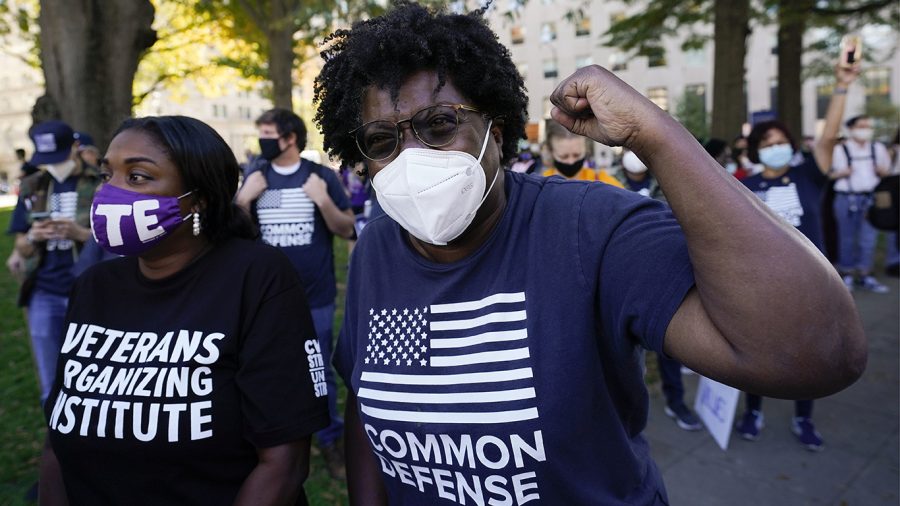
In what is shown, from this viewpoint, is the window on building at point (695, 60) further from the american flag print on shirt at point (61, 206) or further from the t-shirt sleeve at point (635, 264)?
the t-shirt sleeve at point (635, 264)

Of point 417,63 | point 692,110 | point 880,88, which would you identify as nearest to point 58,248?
point 417,63

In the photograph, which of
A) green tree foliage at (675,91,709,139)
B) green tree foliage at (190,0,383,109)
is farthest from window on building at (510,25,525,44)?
green tree foliage at (190,0,383,109)

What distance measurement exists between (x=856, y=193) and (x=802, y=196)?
5.19m

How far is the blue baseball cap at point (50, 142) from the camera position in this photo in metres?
4.11

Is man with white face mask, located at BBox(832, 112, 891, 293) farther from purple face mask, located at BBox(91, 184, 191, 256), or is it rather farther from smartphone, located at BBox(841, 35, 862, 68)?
purple face mask, located at BBox(91, 184, 191, 256)

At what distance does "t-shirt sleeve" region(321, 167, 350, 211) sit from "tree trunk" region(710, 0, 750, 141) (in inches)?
295

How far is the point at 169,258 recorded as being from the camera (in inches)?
82.7

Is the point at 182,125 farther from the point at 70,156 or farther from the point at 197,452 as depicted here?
the point at 70,156

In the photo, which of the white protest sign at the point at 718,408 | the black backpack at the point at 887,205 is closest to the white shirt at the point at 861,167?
the black backpack at the point at 887,205

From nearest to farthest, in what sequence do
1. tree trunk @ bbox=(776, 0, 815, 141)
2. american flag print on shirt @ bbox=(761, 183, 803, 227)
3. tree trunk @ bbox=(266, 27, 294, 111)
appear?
american flag print on shirt @ bbox=(761, 183, 803, 227) → tree trunk @ bbox=(776, 0, 815, 141) → tree trunk @ bbox=(266, 27, 294, 111)

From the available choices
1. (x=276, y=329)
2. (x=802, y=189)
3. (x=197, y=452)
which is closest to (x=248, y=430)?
(x=197, y=452)

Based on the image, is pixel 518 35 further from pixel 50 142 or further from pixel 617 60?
pixel 50 142

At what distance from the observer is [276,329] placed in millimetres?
1855

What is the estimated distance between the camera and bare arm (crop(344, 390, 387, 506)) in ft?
5.81
